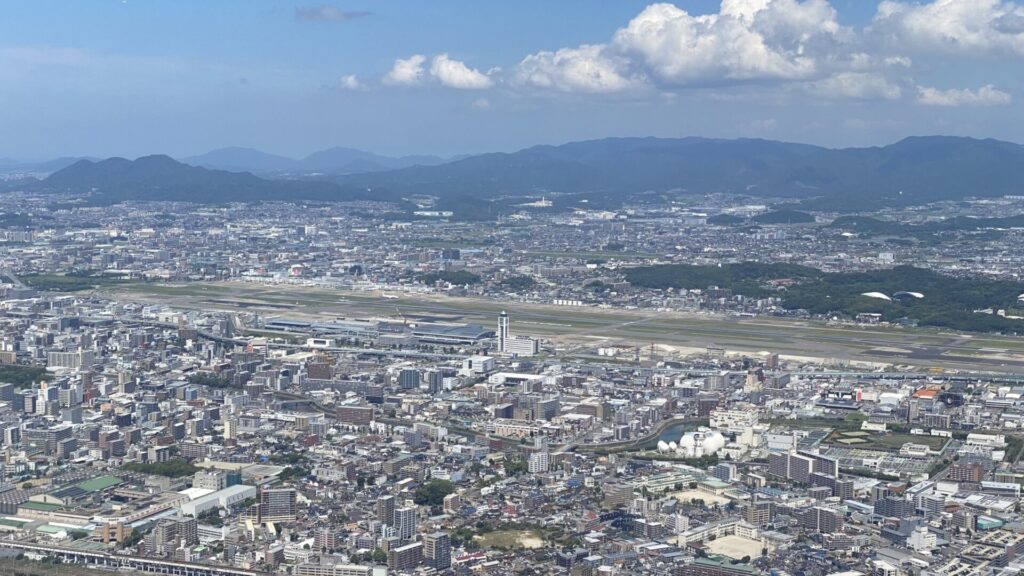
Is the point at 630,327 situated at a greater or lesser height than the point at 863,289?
lesser

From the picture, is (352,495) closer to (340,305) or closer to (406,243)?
(340,305)

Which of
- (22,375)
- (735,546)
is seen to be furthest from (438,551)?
(22,375)

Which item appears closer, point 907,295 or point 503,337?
point 503,337

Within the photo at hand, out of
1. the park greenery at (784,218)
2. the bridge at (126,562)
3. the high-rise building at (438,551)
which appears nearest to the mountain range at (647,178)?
the park greenery at (784,218)

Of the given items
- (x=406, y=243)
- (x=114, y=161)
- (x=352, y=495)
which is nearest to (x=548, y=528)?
(x=352, y=495)

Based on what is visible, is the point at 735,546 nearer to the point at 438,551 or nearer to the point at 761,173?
the point at 438,551

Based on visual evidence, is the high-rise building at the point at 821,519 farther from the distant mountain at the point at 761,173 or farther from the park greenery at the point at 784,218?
the distant mountain at the point at 761,173
